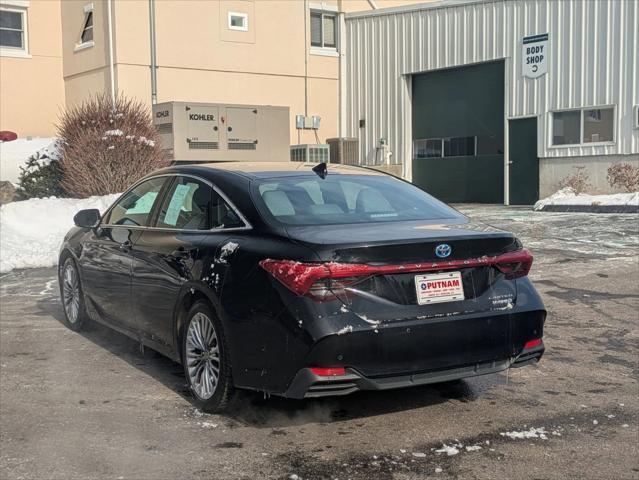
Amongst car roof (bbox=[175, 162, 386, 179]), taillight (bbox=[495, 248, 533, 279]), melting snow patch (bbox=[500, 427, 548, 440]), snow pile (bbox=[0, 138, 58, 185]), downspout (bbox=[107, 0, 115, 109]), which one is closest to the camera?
melting snow patch (bbox=[500, 427, 548, 440])

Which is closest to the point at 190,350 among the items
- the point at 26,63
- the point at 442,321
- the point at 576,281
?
the point at 442,321

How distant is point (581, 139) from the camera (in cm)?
2105

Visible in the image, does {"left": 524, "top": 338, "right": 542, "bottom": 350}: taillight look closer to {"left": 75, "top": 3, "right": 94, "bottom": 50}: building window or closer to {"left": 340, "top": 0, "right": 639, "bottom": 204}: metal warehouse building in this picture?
{"left": 340, "top": 0, "right": 639, "bottom": 204}: metal warehouse building

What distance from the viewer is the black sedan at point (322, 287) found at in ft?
14.0

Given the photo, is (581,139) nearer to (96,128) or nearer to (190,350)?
(96,128)

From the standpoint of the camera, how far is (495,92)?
22969 millimetres

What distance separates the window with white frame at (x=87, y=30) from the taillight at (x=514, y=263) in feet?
70.2

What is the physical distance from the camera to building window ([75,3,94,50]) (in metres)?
23.8

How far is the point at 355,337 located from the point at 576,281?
6070mm

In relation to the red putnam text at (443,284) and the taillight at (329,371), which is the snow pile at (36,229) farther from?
the red putnam text at (443,284)

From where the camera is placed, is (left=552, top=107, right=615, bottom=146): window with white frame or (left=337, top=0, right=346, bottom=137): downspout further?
(left=337, top=0, right=346, bottom=137): downspout

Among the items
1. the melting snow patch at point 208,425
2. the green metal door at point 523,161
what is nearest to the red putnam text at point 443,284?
the melting snow patch at point 208,425

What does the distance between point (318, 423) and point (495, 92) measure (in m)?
19.6

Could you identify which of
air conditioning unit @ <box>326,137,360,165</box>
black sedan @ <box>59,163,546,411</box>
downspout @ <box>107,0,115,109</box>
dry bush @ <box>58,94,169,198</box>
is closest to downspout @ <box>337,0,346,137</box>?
air conditioning unit @ <box>326,137,360,165</box>
